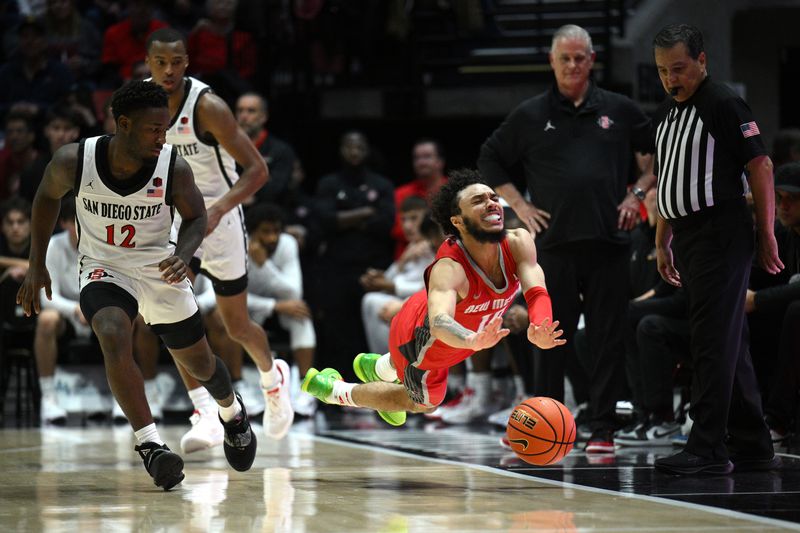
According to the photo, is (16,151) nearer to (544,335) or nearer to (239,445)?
(239,445)

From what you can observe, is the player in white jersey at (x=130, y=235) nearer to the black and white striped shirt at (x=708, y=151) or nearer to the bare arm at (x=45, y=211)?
the bare arm at (x=45, y=211)

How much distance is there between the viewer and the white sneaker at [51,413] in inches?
378

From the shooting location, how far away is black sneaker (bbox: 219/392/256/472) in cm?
605

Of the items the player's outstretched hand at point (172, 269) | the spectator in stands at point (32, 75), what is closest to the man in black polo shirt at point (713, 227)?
the player's outstretched hand at point (172, 269)

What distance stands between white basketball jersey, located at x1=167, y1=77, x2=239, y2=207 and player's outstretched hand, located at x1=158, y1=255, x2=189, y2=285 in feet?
4.63

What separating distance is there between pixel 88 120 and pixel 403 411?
6.02 meters

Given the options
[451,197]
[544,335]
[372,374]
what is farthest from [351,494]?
[451,197]

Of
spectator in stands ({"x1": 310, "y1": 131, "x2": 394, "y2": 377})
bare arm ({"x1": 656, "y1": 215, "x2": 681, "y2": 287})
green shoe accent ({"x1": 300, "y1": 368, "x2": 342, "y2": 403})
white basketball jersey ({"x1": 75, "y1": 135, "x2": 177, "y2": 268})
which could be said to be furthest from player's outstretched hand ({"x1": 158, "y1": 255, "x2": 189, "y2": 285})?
spectator in stands ({"x1": 310, "y1": 131, "x2": 394, "y2": 377})

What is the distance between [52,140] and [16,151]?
771mm

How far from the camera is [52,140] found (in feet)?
35.5

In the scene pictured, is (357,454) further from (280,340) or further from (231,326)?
(280,340)

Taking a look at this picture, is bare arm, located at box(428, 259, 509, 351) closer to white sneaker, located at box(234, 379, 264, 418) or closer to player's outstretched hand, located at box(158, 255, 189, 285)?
player's outstretched hand, located at box(158, 255, 189, 285)

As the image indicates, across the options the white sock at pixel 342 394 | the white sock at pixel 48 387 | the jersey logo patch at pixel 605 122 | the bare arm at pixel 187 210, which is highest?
the jersey logo patch at pixel 605 122

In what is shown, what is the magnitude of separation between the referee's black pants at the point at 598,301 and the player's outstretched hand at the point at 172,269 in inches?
92.0
